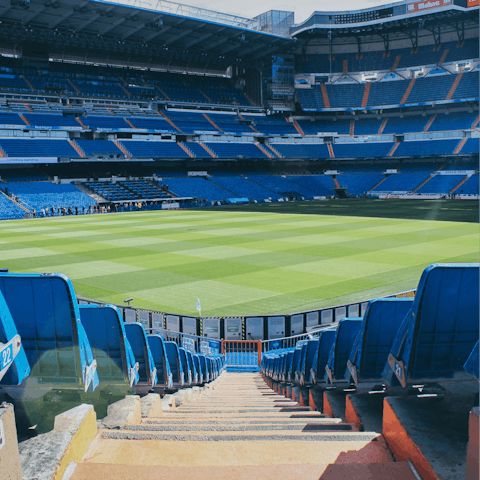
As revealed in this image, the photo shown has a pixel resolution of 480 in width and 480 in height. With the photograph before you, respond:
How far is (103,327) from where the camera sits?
14.9ft

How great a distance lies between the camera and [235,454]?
122 inches

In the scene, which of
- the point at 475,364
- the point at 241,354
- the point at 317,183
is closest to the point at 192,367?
the point at 241,354

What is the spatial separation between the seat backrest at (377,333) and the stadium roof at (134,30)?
216ft

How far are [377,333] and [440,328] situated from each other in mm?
964

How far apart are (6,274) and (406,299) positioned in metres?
3.52

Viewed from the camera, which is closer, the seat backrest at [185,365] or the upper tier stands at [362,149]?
the seat backrest at [185,365]

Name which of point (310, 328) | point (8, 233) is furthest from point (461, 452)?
point (8, 233)

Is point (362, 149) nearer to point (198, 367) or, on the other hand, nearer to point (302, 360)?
point (198, 367)

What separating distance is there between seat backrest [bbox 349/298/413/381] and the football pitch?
11.1 meters

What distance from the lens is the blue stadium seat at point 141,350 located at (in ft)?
17.6

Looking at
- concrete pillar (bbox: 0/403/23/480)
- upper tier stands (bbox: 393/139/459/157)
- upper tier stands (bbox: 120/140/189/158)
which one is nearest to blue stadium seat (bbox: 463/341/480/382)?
concrete pillar (bbox: 0/403/23/480)

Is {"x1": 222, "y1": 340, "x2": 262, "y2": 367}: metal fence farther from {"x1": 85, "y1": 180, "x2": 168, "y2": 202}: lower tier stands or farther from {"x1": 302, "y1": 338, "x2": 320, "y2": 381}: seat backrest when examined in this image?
{"x1": 85, "y1": 180, "x2": 168, "y2": 202}: lower tier stands

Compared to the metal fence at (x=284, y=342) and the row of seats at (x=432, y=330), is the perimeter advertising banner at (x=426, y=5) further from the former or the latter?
the row of seats at (x=432, y=330)

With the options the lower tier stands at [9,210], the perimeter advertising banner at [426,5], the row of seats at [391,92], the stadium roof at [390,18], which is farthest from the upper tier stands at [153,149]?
the perimeter advertising banner at [426,5]
